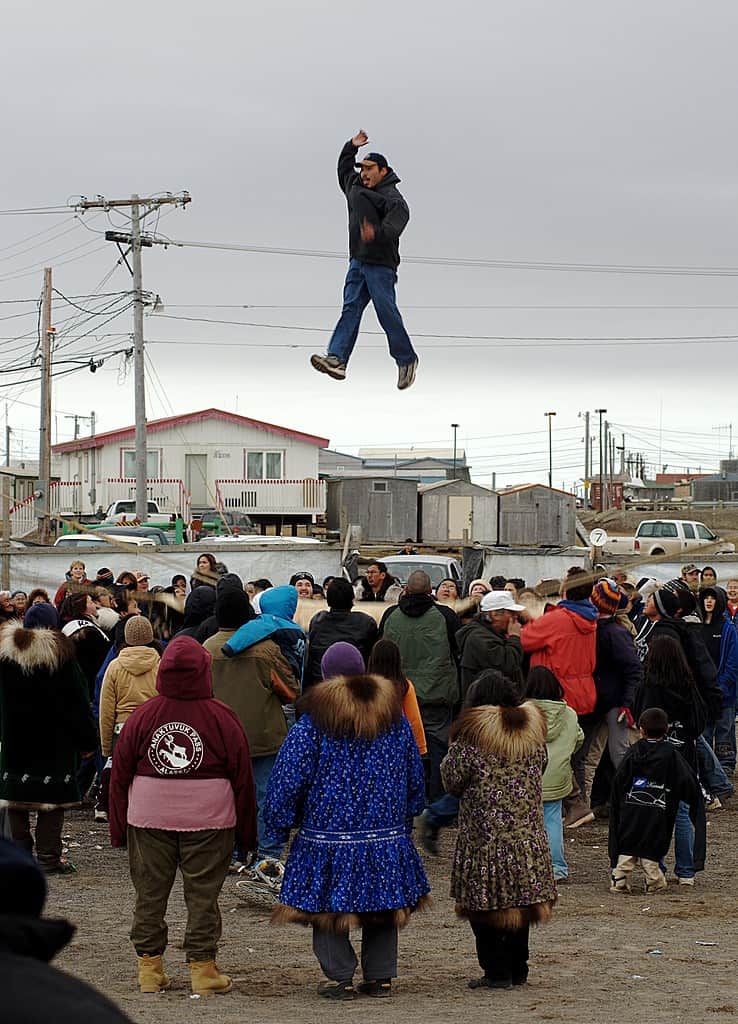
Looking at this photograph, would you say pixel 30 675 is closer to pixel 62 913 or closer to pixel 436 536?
pixel 62 913

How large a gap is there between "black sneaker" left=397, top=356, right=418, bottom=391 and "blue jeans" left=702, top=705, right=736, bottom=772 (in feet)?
18.3

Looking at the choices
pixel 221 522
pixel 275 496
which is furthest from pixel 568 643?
pixel 275 496

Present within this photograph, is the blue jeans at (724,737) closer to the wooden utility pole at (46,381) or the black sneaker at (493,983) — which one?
the black sneaker at (493,983)

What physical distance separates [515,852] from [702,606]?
657 centimetres

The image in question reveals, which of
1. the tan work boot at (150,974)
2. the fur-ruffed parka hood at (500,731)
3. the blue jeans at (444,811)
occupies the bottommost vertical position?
the tan work boot at (150,974)

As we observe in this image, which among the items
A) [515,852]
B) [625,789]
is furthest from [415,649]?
[515,852]

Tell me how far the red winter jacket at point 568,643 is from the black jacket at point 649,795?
4.20ft

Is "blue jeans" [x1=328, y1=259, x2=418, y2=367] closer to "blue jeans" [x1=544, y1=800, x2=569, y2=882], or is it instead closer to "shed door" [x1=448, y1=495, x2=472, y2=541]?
"blue jeans" [x1=544, y1=800, x2=569, y2=882]

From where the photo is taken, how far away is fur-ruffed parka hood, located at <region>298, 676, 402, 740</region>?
6504mm

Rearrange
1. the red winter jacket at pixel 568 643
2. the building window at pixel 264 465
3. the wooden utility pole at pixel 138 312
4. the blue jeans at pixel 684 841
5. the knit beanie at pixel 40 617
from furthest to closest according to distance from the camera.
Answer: the building window at pixel 264 465, the wooden utility pole at pixel 138 312, the red winter jacket at pixel 568 643, the knit beanie at pixel 40 617, the blue jeans at pixel 684 841

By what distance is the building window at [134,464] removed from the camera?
49906mm

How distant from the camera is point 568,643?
10398 millimetres

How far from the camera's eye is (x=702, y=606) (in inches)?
508

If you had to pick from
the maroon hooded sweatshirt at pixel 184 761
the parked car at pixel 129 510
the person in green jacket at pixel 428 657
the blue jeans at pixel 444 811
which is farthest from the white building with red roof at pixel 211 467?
the maroon hooded sweatshirt at pixel 184 761
